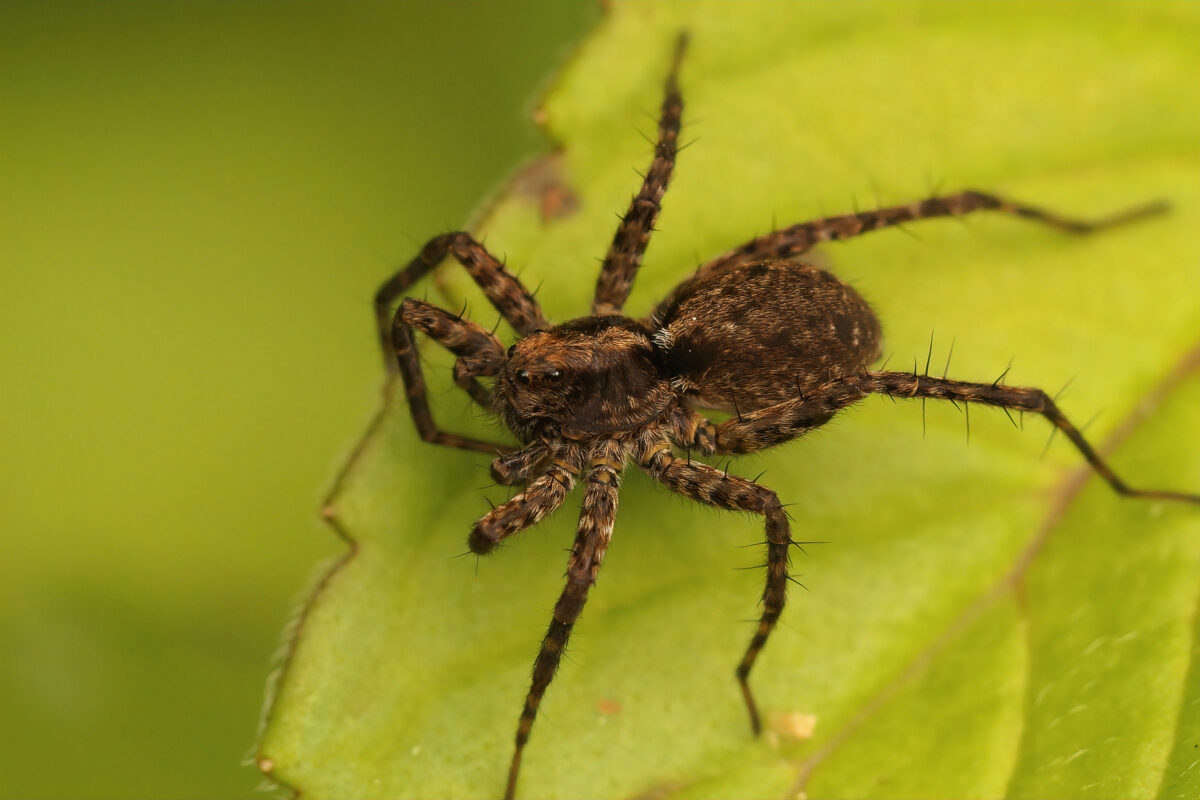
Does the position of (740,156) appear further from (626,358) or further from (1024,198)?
(1024,198)

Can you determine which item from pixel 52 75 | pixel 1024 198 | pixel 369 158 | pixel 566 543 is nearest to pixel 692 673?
pixel 566 543

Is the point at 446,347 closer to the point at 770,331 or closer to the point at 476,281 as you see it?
the point at 476,281

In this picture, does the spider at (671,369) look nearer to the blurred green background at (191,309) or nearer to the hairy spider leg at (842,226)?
the hairy spider leg at (842,226)

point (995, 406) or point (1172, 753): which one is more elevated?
point (995, 406)

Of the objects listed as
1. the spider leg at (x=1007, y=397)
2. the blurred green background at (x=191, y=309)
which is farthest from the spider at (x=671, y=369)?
the blurred green background at (x=191, y=309)

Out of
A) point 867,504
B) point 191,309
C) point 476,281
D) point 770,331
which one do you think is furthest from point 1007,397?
point 191,309
